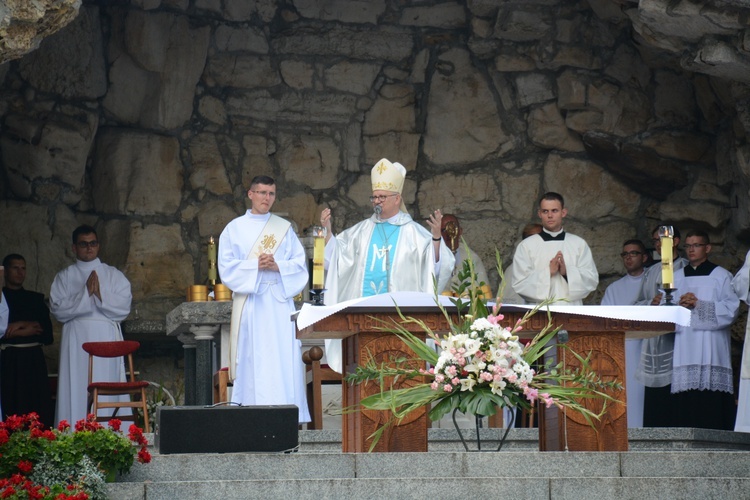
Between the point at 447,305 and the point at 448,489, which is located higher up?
the point at 447,305

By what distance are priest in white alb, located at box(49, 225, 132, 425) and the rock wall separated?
0.80 m

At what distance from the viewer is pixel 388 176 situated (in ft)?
30.5

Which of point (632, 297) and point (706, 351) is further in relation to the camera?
point (632, 297)

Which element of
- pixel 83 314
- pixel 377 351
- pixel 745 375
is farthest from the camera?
pixel 83 314

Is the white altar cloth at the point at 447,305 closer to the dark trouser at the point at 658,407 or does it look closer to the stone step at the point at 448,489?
the stone step at the point at 448,489

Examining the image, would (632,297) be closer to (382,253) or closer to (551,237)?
(551,237)

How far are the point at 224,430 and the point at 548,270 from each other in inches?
171

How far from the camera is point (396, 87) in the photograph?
1291cm

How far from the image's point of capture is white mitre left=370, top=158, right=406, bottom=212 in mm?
9234

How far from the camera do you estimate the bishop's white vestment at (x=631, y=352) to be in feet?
37.6

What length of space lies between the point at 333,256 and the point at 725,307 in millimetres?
3364

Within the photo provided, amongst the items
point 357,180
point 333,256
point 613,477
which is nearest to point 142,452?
point 613,477

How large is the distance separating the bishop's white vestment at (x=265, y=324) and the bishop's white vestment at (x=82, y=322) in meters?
1.70

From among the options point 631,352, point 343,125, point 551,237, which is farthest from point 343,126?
point 631,352
